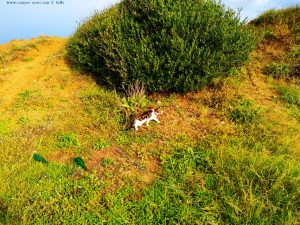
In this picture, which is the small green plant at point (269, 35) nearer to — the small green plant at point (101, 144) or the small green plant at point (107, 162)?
the small green plant at point (101, 144)

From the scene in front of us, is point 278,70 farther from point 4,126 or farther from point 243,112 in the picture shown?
point 4,126

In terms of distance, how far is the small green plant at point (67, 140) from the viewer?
302 inches

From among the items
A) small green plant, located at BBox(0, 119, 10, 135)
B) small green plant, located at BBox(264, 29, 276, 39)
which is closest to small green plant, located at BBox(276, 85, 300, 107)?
small green plant, located at BBox(264, 29, 276, 39)

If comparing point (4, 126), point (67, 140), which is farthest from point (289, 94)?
point (4, 126)

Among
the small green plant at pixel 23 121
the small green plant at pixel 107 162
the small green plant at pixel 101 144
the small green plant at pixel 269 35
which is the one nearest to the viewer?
the small green plant at pixel 107 162

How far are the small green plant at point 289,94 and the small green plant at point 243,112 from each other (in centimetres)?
124

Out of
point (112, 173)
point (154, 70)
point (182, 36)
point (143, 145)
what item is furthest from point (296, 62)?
point (112, 173)

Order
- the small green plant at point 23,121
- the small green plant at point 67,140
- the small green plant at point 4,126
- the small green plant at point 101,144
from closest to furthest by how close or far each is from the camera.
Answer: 1. the small green plant at point 101,144
2. the small green plant at point 67,140
3. the small green plant at point 4,126
4. the small green plant at point 23,121

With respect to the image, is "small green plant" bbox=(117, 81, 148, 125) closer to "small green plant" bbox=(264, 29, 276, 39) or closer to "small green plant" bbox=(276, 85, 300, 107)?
"small green plant" bbox=(276, 85, 300, 107)

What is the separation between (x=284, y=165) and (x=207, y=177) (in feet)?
4.80

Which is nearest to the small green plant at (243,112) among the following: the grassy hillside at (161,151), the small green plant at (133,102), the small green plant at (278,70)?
the grassy hillside at (161,151)

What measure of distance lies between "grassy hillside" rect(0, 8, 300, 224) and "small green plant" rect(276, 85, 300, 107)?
0.03 meters

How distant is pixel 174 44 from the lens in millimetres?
8664

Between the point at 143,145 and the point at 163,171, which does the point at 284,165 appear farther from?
the point at 143,145
